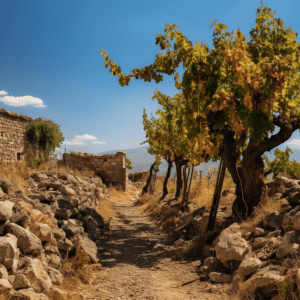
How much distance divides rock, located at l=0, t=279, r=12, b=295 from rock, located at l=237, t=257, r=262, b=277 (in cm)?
321

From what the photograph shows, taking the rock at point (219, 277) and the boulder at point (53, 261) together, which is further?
the boulder at point (53, 261)

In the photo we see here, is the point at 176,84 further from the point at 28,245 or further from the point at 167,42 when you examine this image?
the point at 28,245

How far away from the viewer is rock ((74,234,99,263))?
5339 millimetres

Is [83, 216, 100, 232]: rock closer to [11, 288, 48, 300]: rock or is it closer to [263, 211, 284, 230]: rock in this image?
[11, 288, 48, 300]: rock

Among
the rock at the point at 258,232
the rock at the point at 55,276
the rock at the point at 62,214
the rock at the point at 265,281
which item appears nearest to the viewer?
the rock at the point at 265,281

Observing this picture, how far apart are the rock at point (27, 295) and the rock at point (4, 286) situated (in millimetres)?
129

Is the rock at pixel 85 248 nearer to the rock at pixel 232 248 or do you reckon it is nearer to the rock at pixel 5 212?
the rock at pixel 5 212

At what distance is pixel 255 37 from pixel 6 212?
572 centimetres

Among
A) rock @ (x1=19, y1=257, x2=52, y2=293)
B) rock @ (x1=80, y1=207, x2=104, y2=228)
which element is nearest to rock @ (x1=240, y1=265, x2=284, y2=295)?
rock @ (x1=19, y1=257, x2=52, y2=293)

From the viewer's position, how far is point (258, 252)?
4293 mm

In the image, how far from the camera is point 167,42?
5.94 metres

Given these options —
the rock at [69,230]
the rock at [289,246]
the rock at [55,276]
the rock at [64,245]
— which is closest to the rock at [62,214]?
the rock at [69,230]

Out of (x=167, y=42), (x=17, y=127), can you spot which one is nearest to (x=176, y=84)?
(x=167, y=42)

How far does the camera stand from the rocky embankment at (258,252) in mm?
3332
